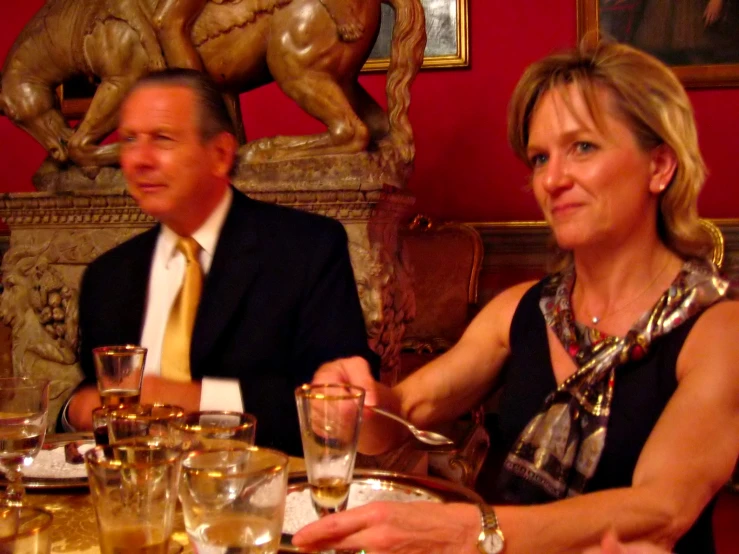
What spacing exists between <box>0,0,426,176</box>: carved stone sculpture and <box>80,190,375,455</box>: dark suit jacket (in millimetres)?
716

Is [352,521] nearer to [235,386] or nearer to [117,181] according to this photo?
[235,386]

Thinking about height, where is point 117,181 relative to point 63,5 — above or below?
below

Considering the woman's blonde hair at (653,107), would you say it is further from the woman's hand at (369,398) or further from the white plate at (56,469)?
the white plate at (56,469)

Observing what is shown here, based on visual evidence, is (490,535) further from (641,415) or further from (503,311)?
(503,311)

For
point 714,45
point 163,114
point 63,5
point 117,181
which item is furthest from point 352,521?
point 714,45

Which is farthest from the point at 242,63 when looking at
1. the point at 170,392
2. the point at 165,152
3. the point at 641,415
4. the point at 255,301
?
the point at 641,415

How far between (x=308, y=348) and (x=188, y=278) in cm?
34

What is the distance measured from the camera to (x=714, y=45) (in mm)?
3234

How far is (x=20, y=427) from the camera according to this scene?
39.5 inches

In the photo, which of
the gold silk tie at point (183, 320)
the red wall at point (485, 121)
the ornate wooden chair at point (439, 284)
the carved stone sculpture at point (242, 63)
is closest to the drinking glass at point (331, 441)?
the gold silk tie at point (183, 320)

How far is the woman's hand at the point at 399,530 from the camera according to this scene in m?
0.77

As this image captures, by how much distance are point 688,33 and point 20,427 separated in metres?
3.11

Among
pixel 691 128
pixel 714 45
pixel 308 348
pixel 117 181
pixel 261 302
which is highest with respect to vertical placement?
pixel 714 45

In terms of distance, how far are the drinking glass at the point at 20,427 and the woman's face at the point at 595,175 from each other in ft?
2.87
